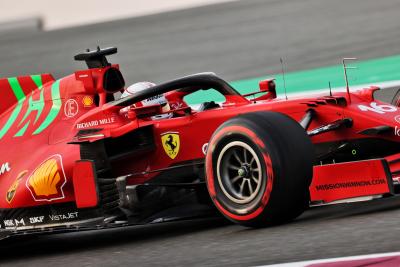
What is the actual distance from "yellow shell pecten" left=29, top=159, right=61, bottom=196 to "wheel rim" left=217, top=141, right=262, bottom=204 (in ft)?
5.08

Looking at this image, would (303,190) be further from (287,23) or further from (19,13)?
(19,13)

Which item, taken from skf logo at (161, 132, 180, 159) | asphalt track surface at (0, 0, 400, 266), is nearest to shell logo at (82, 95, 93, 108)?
skf logo at (161, 132, 180, 159)

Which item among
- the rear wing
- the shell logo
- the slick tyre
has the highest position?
the rear wing

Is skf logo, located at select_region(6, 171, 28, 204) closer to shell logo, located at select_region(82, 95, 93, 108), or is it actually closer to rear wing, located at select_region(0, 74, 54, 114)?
shell logo, located at select_region(82, 95, 93, 108)

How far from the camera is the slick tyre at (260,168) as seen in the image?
234 inches

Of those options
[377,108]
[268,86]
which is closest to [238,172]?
[377,108]

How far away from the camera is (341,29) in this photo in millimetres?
19234

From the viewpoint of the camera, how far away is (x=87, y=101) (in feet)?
25.4

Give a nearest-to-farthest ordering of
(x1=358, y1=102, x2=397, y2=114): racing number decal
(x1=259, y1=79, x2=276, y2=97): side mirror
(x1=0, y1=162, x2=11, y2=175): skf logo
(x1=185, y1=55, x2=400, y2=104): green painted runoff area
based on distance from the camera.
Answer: (x1=358, y1=102, x2=397, y2=114): racing number decal, (x1=0, y1=162, x2=11, y2=175): skf logo, (x1=259, y1=79, x2=276, y2=97): side mirror, (x1=185, y1=55, x2=400, y2=104): green painted runoff area

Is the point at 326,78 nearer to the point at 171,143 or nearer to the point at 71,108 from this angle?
the point at 71,108

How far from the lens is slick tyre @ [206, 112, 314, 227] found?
5.95 meters

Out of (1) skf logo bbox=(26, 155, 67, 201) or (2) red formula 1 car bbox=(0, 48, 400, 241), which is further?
(1) skf logo bbox=(26, 155, 67, 201)

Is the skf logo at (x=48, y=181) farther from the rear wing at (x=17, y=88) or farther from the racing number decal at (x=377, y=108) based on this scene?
the racing number decal at (x=377, y=108)

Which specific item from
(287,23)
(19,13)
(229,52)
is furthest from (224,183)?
(19,13)
